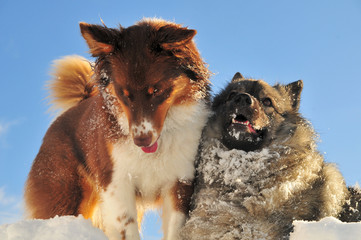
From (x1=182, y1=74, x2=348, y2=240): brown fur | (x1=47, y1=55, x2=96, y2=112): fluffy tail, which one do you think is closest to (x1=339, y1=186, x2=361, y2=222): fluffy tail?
(x1=182, y1=74, x2=348, y2=240): brown fur

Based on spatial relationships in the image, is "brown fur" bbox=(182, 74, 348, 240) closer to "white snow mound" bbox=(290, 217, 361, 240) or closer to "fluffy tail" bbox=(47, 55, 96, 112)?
"white snow mound" bbox=(290, 217, 361, 240)

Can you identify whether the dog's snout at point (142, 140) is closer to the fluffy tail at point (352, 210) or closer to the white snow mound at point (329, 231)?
the white snow mound at point (329, 231)

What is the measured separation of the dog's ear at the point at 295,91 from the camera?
206 inches

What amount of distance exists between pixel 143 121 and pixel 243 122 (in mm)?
1286

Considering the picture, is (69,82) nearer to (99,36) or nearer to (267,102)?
(99,36)

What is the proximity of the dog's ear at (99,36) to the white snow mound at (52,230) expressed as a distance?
1794 millimetres

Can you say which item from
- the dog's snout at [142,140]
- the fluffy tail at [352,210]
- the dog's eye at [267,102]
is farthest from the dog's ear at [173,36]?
the fluffy tail at [352,210]

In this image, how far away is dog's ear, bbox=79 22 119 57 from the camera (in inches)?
161

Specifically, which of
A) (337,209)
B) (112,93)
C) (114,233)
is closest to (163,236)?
(114,233)

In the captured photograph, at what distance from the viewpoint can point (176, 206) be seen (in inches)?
169

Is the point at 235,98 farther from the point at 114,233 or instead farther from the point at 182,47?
the point at 114,233

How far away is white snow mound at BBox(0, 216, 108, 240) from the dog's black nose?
206cm

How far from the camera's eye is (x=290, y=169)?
454 cm

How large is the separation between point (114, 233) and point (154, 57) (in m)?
1.93
